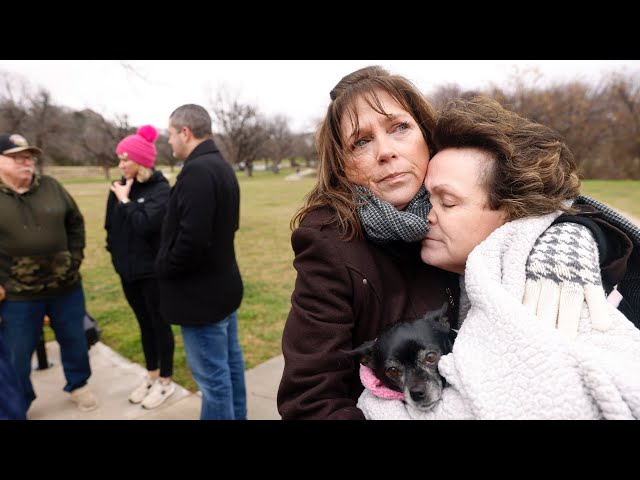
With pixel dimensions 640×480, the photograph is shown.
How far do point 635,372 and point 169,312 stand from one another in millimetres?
3151

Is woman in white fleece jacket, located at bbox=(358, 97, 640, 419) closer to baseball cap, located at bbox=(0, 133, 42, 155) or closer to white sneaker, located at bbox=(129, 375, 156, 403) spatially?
white sneaker, located at bbox=(129, 375, 156, 403)

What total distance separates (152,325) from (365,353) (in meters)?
3.56

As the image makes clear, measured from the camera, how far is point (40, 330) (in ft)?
13.4

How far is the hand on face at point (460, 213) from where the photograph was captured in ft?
5.21

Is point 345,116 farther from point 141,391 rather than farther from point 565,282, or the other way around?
point 141,391

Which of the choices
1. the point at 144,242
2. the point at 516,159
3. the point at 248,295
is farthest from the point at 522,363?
the point at 248,295

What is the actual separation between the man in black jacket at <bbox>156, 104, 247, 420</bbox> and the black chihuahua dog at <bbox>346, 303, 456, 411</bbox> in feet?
6.85

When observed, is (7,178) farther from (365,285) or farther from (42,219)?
(365,285)

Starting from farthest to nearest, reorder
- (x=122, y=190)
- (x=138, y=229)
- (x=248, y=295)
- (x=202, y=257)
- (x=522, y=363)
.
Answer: (x=248, y=295) < (x=122, y=190) < (x=138, y=229) < (x=202, y=257) < (x=522, y=363)

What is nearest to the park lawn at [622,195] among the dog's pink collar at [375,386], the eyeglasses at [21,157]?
the dog's pink collar at [375,386]

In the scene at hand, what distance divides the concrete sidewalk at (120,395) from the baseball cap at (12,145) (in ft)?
8.60

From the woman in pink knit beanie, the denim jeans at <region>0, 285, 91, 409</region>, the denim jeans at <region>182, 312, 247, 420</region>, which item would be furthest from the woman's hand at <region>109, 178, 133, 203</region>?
the denim jeans at <region>182, 312, 247, 420</region>

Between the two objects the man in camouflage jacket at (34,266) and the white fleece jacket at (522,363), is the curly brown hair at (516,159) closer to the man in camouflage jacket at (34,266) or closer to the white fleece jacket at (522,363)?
the white fleece jacket at (522,363)

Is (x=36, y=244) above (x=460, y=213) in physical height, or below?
below
